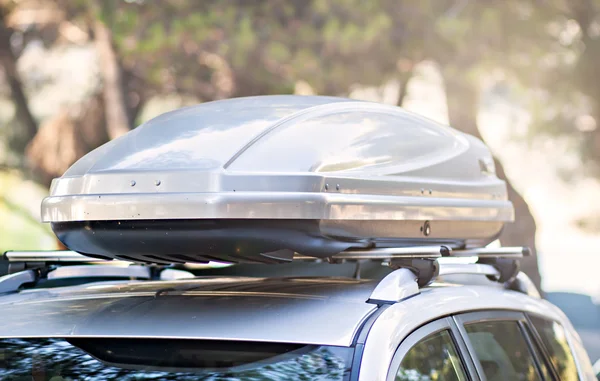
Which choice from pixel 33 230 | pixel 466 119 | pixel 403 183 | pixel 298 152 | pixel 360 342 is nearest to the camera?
pixel 360 342

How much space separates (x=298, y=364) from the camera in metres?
2.28

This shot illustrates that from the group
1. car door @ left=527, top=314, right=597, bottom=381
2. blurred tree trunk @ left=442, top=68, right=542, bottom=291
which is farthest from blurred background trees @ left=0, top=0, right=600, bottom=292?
car door @ left=527, top=314, right=597, bottom=381

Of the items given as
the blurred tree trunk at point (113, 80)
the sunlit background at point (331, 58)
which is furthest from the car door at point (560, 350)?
the blurred tree trunk at point (113, 80)

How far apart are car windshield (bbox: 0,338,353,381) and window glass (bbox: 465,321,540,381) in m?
0.71

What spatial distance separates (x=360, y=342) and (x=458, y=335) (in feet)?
1.80

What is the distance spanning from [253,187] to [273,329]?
0.38 metres

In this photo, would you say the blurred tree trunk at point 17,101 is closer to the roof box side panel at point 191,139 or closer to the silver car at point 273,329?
the silver car at point 273,329

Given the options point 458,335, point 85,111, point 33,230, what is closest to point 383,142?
point 458,335

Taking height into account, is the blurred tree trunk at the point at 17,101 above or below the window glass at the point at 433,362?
above

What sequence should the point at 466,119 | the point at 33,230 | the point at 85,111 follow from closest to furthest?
1. the point at 466,119
2. the point at 85,111
3. the point at 33,230

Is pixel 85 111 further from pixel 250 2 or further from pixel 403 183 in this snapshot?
pixel 403 183

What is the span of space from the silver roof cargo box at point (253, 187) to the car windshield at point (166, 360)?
0.90 feet

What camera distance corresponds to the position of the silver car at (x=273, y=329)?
7.55 feet

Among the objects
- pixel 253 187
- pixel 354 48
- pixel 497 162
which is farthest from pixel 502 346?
pixel 354 48
